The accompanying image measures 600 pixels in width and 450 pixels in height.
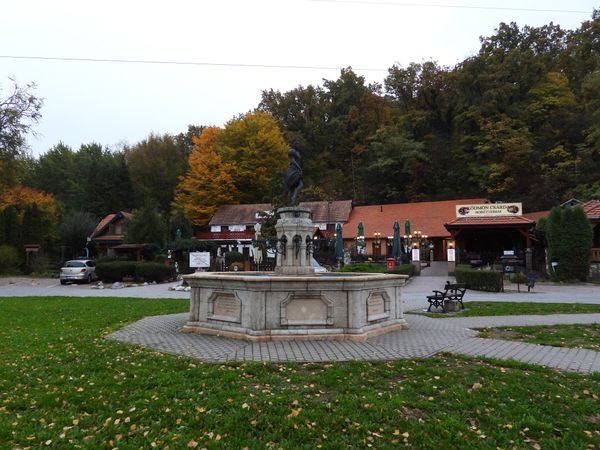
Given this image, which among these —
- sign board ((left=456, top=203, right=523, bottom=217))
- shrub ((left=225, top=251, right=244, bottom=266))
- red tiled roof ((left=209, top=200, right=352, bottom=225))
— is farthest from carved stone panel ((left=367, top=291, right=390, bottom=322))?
red tiled roof ((left=209, top=200, right=352, bottom=225))

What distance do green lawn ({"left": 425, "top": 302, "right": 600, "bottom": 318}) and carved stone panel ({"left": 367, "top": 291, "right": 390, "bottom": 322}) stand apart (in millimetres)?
3478

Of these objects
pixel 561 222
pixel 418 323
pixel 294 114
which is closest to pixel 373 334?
pixel 418 323

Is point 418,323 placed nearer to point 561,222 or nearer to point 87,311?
point 87,311

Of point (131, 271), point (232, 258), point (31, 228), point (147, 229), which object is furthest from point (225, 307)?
point (31, 228)

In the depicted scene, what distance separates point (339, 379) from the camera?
19.2 ft

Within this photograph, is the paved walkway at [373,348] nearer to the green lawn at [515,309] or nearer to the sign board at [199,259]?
the green lawn at [515,309]

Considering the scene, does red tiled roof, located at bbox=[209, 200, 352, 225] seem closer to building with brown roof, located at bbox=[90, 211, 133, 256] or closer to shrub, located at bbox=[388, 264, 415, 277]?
building with brown roof, located at bbox=[90, 211, 133, 256]

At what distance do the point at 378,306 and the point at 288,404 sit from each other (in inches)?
202

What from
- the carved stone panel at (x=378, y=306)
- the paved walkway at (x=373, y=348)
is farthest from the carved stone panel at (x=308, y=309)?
the carved stone panel at (x=378, y=306)

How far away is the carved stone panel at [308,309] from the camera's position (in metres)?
8.68

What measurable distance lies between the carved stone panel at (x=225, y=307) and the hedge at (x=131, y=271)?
20.1 m

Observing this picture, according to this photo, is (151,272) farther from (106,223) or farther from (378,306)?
(106,223)

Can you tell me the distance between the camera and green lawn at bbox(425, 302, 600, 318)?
13028mm

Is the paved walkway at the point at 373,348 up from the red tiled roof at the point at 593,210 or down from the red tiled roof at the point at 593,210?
Result: down
